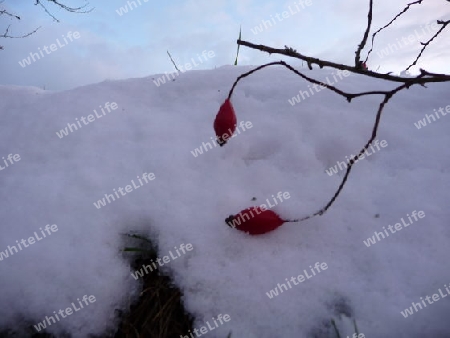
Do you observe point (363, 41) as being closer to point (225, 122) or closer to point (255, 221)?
point (225, 122)

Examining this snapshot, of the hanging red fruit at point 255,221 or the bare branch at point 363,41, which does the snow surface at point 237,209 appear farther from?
the bare branch at point 363,41

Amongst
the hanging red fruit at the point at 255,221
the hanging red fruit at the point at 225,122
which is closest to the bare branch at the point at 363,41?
the hanging red fruit at the point at 225,122

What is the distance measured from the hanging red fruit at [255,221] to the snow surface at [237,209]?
2.1 inches

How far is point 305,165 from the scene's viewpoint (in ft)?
5.00

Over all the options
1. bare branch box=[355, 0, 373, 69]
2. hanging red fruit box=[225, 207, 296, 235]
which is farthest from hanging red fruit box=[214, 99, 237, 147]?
bare branch box=[355, 0, 373, 69]

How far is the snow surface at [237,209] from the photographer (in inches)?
42.3

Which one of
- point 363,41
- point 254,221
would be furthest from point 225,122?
point 363,41

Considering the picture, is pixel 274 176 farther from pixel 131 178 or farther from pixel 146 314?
pixel 146 314

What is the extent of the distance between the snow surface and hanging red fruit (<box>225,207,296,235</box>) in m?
0.05

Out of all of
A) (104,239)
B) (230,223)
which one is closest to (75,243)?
(104,239)

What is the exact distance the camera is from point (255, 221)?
117 centimetres

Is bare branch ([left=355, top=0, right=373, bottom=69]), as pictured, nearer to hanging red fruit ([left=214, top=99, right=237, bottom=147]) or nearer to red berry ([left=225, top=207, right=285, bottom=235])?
hanging red fruit ([left=214, top=99, right=237, bottom=147])

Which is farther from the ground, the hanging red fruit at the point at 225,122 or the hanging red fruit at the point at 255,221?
the hanging red fruit at the point at 225,122

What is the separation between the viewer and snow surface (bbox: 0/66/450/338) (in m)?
1.07
